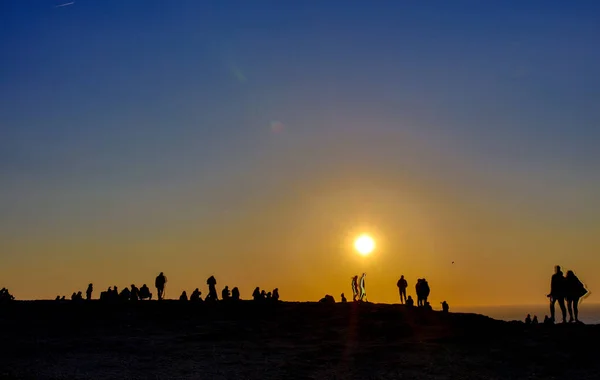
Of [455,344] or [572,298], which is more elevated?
[572,298]

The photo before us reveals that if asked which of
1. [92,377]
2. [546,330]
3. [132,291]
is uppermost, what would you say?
[132,291]

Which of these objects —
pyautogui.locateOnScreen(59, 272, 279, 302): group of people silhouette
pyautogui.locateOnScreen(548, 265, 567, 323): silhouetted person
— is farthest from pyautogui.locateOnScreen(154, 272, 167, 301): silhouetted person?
pyautogui.locateOnScreen(548, 265, 567, 323): silhouetted person

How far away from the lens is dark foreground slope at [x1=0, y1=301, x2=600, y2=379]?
27.6 metres

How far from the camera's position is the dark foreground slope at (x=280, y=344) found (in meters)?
27.6

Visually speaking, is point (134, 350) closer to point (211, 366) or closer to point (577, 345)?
point (211, 366)

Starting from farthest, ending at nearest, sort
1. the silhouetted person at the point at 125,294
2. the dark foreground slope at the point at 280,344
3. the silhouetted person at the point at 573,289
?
the silhouetted person at the point at 125,294
the silhouetted person at the point at 573,289
the dark foreground slope at the point at 280,344

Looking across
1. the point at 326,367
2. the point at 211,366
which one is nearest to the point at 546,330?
the point at 326,367

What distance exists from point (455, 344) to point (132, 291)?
91.0 feet

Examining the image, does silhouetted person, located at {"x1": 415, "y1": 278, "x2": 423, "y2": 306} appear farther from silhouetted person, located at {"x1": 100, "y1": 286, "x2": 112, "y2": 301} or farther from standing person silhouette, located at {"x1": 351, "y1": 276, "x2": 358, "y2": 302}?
silhouetted person, located at {"x1": 100, "y1": 286, "x2": 112, "y2": 301}

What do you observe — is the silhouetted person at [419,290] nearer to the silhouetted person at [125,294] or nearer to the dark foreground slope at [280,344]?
the dark foreground slope at [280,344]

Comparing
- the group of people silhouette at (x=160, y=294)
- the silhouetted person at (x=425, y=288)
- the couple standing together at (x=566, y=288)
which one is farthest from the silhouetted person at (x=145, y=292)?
the couple standing together at (x=566, y=288)

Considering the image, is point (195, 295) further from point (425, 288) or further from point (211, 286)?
point (425, 288)

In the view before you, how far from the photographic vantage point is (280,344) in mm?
32625

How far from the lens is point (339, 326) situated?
36.5 meters
